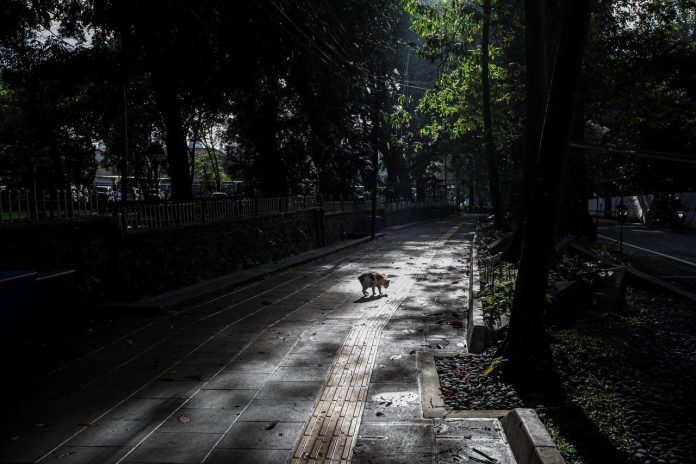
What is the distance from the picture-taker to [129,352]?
7.78 meters

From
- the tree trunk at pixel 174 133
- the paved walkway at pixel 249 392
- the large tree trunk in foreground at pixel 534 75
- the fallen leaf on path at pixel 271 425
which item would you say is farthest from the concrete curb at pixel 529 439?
the tree trunk at pixel 174 133

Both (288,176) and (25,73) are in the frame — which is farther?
(288,176)

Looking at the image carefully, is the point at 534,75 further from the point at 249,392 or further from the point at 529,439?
the point at 529,439

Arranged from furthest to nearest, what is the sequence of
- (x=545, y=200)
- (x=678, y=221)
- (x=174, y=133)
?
(x=678, y=221) → (x=174, y=133) → (x=545, y=200)

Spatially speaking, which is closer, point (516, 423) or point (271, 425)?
point (516, 423)

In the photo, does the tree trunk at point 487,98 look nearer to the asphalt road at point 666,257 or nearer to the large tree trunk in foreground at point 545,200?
the asphalt road at point 666,257

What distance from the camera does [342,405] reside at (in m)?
5.37

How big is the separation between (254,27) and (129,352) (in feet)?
44.4

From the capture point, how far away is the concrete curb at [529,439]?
3.71 meters

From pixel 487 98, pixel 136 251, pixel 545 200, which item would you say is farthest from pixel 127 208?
pixel 487 98

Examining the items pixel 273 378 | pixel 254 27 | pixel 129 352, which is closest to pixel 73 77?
pixel 254 27

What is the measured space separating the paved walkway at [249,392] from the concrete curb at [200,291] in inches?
17.9

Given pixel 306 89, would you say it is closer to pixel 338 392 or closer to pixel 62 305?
pixel 62 305

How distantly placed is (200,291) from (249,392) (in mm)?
7278
